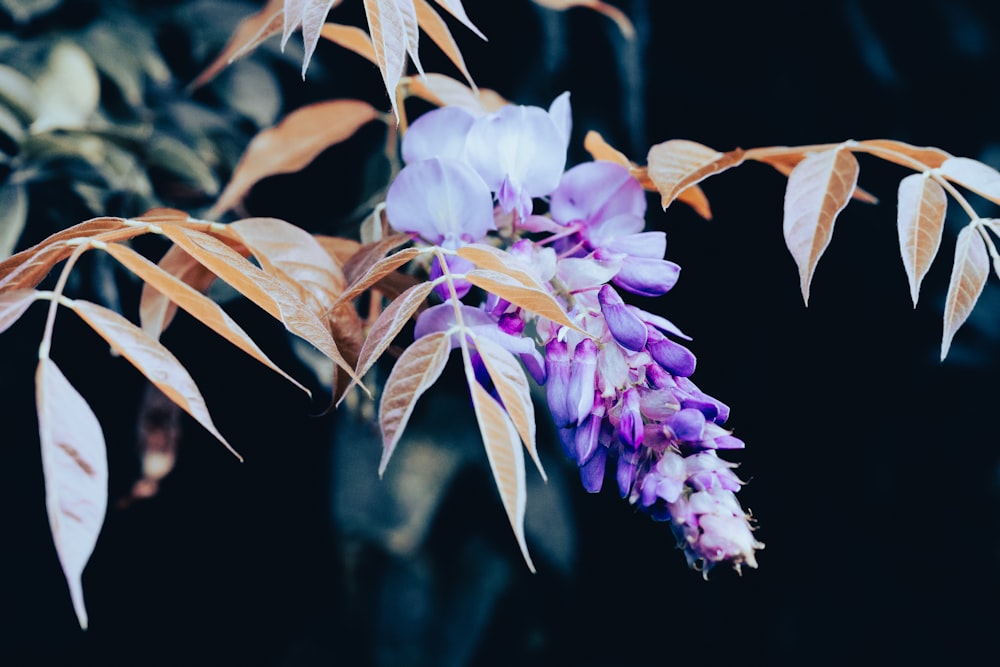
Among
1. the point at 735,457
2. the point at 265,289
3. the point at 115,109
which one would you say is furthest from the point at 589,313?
the point at 735,457

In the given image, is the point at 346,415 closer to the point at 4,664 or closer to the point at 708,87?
the point at 4,664

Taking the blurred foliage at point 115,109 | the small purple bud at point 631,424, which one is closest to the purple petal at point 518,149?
the small purple bud at point 631,424

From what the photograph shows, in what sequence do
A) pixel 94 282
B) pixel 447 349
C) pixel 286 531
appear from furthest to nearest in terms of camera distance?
pixel 286 531, pixel 94 282, pixel 447 349

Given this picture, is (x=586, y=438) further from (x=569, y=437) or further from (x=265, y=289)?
(x=265, y=289)

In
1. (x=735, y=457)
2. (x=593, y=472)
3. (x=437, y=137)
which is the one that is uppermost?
(x=437, y=137)

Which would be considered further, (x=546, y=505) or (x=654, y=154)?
(x=546, y=505)

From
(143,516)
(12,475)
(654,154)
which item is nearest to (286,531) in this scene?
(143,516)
